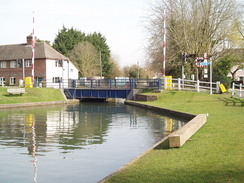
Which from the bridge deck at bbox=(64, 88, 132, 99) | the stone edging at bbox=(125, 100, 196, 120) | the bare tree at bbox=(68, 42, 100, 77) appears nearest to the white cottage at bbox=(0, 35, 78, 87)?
the bridge deck at bbox=(64, 88, 132, 99)

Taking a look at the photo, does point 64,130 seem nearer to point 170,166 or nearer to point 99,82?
point 170,166

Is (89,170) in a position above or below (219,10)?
below

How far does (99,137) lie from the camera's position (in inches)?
564

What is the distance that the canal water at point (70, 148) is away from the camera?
28.6ft

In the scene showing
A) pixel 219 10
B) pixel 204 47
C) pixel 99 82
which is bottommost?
pixel 99 82

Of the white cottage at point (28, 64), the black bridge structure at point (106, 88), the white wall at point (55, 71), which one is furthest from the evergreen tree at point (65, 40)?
the black bridge structure at point (106, 88)

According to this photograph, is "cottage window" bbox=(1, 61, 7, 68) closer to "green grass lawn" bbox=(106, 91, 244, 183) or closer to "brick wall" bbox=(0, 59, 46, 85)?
"brick wall" bbox=(0, 59, 46, 85)

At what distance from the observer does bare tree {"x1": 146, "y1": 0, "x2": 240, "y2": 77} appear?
3541cm

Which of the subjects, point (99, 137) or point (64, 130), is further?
point (64, 130)

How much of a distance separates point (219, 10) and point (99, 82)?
1552 centimetres

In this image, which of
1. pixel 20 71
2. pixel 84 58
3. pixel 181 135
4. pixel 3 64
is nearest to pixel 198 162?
pixel 181 135

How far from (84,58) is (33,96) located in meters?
38.9

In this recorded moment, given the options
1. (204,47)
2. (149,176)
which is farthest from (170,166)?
(204,47)

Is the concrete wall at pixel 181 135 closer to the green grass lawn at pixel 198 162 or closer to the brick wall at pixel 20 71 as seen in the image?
the green grass lawn at pixel 198 162
